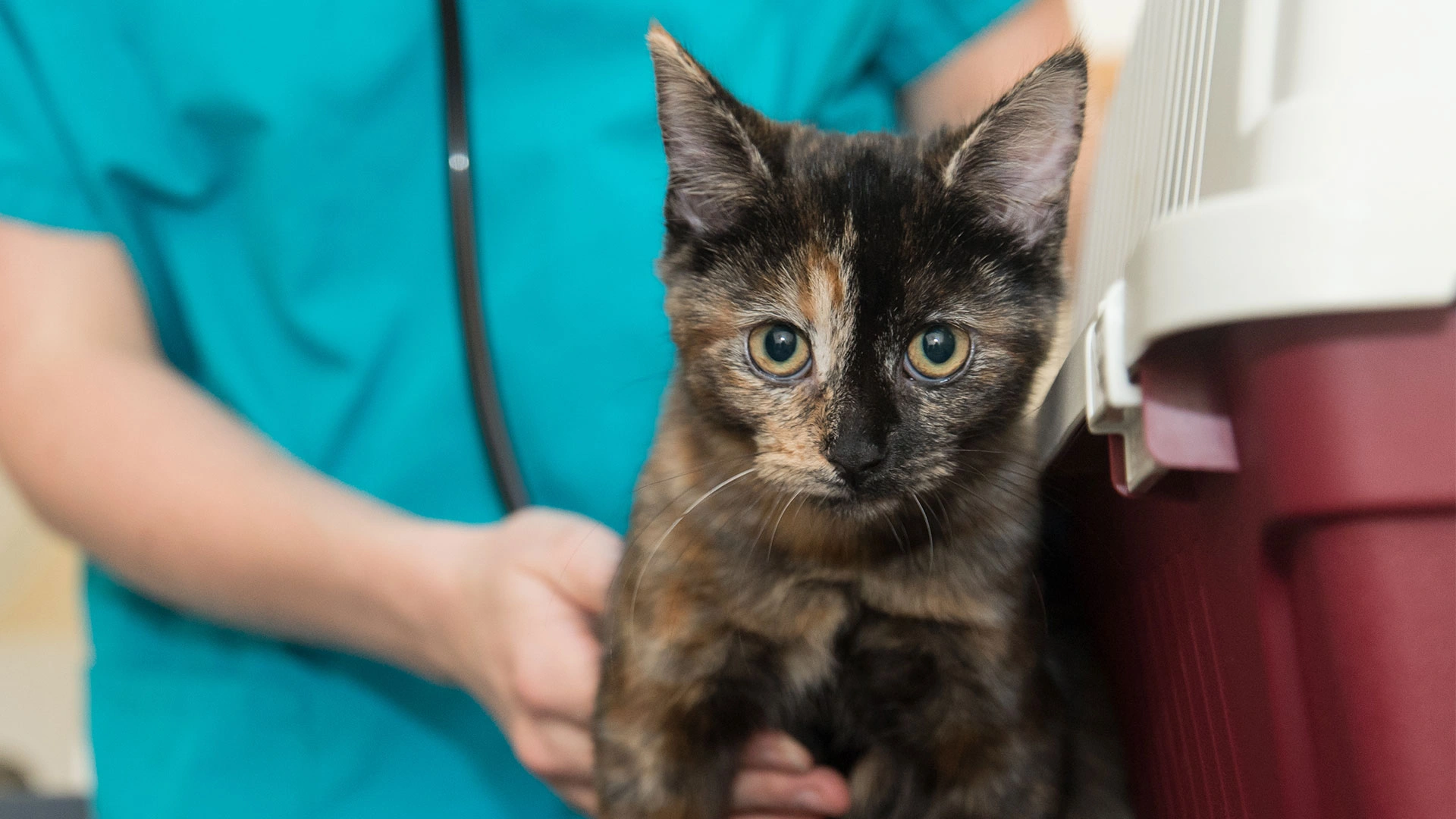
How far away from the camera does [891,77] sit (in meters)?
1.08

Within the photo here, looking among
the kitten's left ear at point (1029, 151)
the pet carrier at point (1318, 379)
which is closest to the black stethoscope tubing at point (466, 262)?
Result: the kitten's left ear at point (1029, 151)

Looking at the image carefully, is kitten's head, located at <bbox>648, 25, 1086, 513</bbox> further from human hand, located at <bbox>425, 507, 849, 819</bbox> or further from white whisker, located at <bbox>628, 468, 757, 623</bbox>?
human hand, located at <bbox>425, 507, 849, 819</bbox>

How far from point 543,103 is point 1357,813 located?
786 mm

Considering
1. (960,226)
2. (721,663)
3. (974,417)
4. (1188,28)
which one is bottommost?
(721,663)

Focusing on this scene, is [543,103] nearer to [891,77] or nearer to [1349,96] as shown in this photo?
[891,77]

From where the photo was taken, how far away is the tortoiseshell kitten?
2.04 feet

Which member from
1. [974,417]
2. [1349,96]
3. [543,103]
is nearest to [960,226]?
[974,417]

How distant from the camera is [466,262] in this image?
0.87 meters

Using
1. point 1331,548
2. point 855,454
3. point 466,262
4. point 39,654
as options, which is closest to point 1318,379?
point 1331,548

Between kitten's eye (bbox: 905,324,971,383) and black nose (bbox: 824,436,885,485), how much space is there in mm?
69

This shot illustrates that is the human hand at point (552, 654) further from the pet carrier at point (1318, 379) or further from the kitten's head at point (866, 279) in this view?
the pet carrier at point (1318, 379)

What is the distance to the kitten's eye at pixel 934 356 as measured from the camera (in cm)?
63

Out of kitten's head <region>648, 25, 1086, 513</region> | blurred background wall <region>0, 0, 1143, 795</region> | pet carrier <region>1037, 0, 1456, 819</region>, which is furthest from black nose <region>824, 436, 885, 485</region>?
blurred background wall <region>0, 0, 1143, 795</region>

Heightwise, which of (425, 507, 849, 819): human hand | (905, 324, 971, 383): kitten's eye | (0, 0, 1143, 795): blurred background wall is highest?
(905, 324, 971, 383): kitten's eye
